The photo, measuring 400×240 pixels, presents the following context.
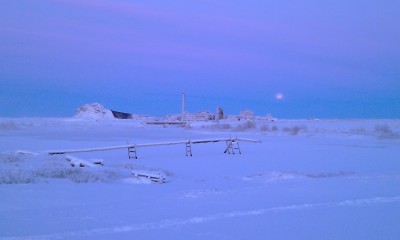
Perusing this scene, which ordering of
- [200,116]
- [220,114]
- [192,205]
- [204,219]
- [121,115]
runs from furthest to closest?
[220,114], [200,116], [121,115], [192,205], [204,219]

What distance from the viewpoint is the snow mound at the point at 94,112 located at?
67.9m

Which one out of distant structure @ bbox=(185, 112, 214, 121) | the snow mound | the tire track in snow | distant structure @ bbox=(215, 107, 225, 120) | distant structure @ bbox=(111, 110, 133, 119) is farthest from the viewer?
distant structure @ bbox=(215, 107, 225, 120)

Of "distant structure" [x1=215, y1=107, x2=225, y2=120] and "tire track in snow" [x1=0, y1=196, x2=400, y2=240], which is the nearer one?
"tire track in snow" [x1=0, y1=196, x2=400, y2=240]

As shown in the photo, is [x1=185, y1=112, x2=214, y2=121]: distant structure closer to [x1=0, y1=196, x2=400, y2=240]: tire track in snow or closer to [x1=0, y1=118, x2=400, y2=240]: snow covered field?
[x1=0, y1=118, x2=400, y2=240]: snow covered field

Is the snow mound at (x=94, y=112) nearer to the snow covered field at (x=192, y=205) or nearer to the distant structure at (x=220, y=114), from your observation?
the distant structure at (x=220, y=114)

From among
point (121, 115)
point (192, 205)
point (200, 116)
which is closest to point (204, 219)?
point (192, 205)

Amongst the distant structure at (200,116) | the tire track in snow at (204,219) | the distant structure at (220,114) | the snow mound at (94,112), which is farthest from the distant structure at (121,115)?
the tire track in snow at (204,219)

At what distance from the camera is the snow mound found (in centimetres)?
6788

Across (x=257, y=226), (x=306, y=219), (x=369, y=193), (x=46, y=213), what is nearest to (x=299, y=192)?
(x=369, y=193)

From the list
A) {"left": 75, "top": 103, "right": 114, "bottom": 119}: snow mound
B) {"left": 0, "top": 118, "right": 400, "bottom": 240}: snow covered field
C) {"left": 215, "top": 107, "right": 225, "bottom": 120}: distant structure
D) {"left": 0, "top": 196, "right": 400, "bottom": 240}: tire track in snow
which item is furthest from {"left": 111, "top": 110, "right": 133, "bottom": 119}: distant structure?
{"left": 0, "top": 196, "right": 400, "bottom": 240}: tire track in snow

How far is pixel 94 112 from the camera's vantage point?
2731 inches

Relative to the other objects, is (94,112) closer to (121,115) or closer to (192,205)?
(121,115)

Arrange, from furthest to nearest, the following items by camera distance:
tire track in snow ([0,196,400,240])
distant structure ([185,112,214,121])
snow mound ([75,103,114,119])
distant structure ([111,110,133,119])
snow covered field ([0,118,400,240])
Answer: distant structure ([185,112,214,121]), distant structure ([111,110,133,119]), snow mound ([75,103,114,119]), snow covered field ([0,118,400,240]), tire track in snow ([0,196,400,240])

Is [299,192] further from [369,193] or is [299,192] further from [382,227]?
[382,227]
